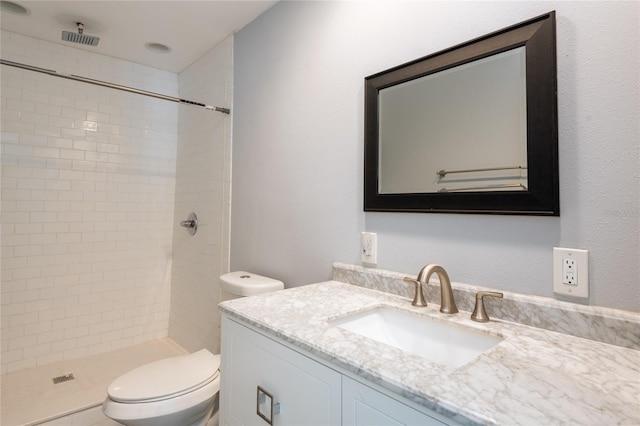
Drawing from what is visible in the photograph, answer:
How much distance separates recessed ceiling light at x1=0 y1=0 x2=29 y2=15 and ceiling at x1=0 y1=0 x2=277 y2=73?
0.6 inches

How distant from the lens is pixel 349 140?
139 cm

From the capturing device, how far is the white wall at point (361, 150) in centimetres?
79

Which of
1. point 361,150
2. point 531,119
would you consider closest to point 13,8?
point 361,150

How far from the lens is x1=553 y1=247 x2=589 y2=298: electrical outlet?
0.81 metres

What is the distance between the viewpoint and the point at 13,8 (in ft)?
6.25

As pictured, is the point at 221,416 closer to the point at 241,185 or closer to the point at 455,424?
the point at 455,424

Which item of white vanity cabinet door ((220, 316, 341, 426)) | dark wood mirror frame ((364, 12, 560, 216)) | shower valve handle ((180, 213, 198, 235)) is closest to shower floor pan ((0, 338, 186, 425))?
shower valve handle ((180, 213, 198, 235))

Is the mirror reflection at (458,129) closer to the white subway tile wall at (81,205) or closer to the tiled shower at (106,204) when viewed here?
the tiled shower at (106,204)

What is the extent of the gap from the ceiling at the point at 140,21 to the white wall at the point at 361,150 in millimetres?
175

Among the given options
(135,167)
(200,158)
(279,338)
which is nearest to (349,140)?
(279,338)

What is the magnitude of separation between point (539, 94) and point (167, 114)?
2.76 m

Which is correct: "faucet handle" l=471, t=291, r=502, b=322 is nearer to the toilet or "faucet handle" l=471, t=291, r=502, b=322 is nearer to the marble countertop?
the marble countertop

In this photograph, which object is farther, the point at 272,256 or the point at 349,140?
the point at 272,256

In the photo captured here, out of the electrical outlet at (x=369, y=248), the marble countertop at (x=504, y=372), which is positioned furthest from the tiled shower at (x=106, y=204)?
the marble countertop at (x=504, y=372)
